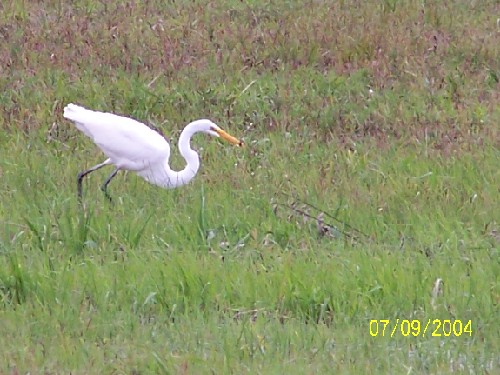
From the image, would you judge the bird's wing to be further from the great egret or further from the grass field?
the grass field

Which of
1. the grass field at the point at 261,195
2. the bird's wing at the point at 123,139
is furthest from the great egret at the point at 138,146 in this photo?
the grass field at the point at 261,195

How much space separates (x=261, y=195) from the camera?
7344 millimetres

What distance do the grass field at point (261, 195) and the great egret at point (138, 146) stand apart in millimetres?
128

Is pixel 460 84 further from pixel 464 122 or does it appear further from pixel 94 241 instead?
pixel 94 241

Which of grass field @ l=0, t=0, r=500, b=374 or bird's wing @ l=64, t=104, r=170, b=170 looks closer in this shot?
grass field @ l=0, t=0, r=500, b=374

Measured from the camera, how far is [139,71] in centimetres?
1044

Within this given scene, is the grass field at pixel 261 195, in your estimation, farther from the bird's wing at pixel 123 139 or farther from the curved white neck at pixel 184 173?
the bird's wing at pixel 123 139

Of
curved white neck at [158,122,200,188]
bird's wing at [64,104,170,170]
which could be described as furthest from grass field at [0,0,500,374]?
bird's wing at [64,104,170,170]

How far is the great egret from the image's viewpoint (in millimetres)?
7715

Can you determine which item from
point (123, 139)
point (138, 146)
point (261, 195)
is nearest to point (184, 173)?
point (138, 146)

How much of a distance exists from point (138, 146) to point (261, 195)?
1003mm

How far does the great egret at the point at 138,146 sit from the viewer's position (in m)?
7.71

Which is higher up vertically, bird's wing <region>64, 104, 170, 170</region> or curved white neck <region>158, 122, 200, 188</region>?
bird's wing <region>64, 104, 170, 170</region>

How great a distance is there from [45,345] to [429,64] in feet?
21.2
